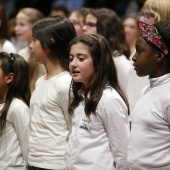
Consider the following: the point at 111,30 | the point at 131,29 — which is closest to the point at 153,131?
the point at 111,30

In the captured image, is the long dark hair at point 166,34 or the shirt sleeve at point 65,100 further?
the shirt sleeve at point 65,100

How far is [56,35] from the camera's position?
3.79 meters

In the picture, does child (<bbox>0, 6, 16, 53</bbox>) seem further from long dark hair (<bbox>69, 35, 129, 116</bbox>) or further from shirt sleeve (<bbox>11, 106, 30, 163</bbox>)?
long dark hair (<bbox>69, 35, 129, 116</bbox>)

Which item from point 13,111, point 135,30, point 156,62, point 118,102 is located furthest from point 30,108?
point 135,30

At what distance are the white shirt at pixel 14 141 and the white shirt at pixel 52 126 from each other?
13 centimetres

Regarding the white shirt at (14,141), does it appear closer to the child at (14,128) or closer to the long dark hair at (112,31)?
the child at (14,128)

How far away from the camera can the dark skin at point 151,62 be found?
10.3 feet

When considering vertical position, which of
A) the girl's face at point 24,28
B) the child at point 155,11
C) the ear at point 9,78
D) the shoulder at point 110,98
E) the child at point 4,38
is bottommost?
the girl's face at point 24,28

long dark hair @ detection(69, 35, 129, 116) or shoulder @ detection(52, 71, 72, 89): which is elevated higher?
long dark hair @ detection(69, 35, 129, 116)

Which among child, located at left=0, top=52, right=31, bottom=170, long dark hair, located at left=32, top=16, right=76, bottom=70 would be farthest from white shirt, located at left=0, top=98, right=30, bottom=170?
long dark hair, located at left=32, top=16, right=76, bottom=70

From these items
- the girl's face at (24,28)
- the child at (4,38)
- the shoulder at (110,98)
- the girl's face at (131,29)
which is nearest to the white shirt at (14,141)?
the shoulder at (110,98)

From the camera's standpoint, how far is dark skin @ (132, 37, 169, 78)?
3131 mm

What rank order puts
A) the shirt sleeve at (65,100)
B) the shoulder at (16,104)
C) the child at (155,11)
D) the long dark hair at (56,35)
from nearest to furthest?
1. the shirt sleeve at (65,100)
2. the long dark hair at (56,35)
3. the shoulder at (16,104)
4. the child at (155,11)

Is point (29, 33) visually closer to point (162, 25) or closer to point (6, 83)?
point (6, 83)
